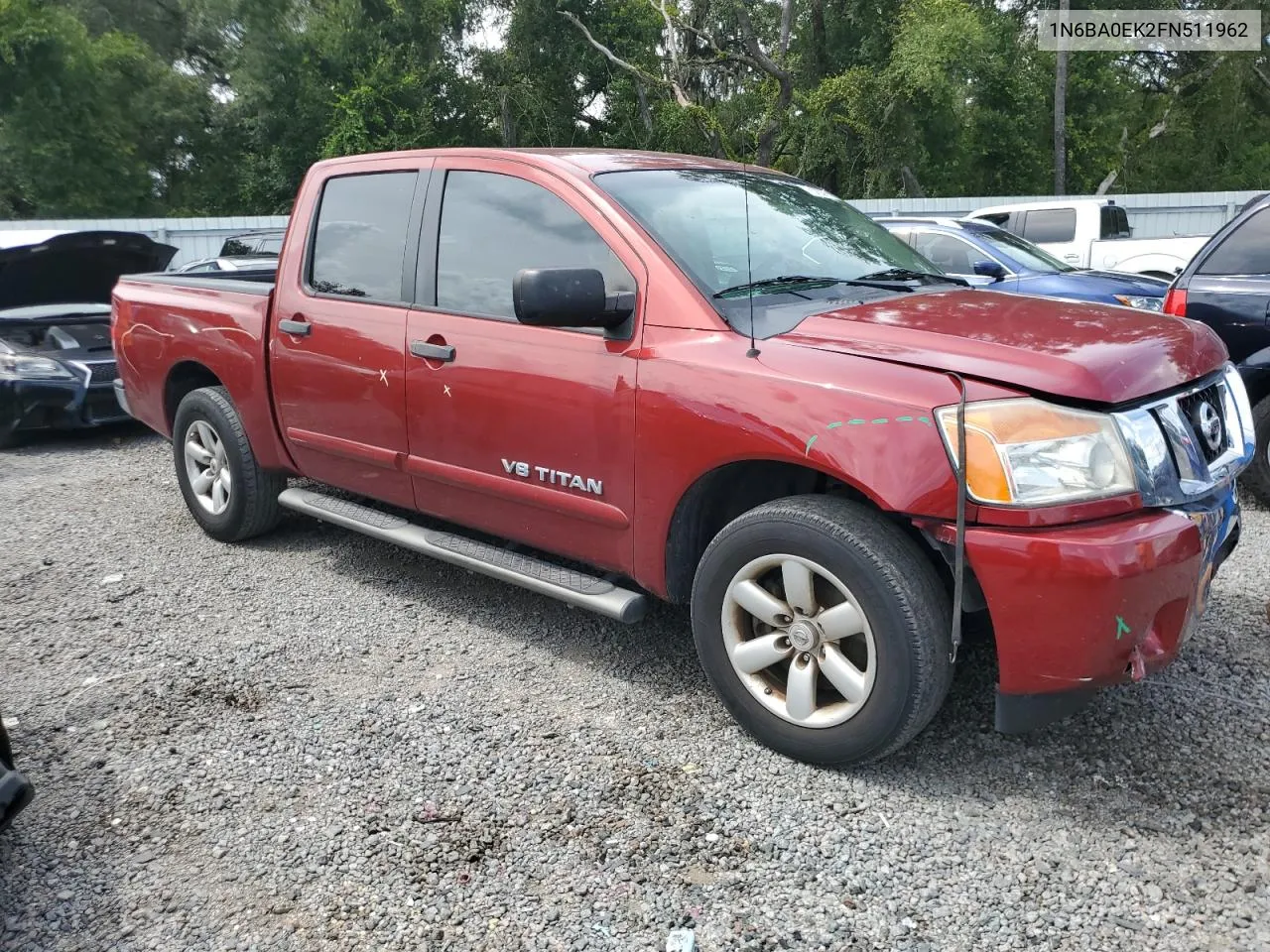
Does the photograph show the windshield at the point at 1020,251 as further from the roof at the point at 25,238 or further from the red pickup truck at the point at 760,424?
the roof at the point at 25,238

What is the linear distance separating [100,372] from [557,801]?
6773mm

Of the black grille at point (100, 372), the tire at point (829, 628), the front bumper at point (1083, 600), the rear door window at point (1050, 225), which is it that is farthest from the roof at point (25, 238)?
the rear door window at point (1050, 225)

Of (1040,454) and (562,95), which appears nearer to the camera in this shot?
(1040,454)

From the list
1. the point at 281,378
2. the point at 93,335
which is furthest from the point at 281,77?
the point at 281,378

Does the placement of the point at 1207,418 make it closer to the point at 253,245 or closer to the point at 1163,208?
the point at 253,245

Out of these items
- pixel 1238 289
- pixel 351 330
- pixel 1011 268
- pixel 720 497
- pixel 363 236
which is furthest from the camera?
pixel 1011 268

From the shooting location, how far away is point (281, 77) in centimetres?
3105

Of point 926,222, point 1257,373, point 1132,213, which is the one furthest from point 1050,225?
point 1257,373

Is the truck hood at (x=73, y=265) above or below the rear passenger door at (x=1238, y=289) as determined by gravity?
above

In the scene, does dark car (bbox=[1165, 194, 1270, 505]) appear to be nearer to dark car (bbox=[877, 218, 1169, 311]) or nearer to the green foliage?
dark car (bbox=[877, 218, 1169, 311])

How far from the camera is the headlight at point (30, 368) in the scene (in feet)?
25.5

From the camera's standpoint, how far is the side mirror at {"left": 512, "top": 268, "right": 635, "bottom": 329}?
296 cm

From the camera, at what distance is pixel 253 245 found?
13766mm

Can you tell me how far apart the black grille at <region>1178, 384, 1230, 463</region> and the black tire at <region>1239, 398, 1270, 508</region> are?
280 centimetres
